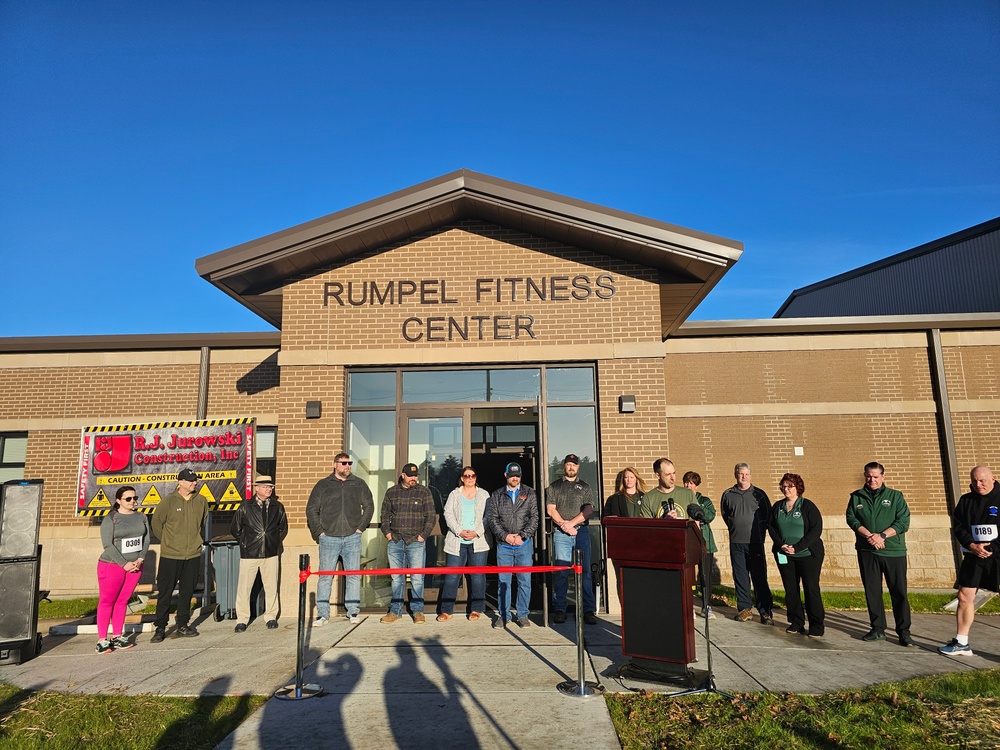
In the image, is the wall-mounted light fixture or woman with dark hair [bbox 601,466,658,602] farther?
the wall-mounted light fixture

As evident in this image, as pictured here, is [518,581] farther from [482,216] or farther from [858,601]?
[858,601]

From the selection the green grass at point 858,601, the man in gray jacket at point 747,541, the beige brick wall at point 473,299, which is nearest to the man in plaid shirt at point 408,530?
the beige brick wall at point 473,299

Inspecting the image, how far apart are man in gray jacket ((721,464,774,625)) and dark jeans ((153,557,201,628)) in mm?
7057

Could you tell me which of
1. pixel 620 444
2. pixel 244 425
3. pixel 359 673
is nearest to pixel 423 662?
pixel 359 673

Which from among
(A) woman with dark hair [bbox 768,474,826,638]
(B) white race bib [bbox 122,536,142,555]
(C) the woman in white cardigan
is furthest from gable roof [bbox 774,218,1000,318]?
(B) white race bib [bbox 122,536,142,555]

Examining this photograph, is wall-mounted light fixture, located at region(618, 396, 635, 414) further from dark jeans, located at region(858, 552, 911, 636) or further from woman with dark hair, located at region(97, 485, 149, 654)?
woman with dark hair, located at region(97, 485, 149, 654)

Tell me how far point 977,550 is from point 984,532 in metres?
0.21

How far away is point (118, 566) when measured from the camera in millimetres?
8281

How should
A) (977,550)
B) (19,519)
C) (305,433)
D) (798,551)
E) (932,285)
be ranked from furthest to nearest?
(932,285), (305,433), (798,551), (19,519), (977,550)

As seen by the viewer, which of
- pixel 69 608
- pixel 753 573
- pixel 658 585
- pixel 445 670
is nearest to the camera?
pixel 658 585

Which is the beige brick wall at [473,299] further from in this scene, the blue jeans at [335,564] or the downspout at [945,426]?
the downspout at [945,426]

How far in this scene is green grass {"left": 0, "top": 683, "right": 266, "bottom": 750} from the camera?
203 inches

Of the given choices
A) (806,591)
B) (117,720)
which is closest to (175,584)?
(117,720)

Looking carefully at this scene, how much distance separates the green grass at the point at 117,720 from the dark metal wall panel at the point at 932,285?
19071mm
